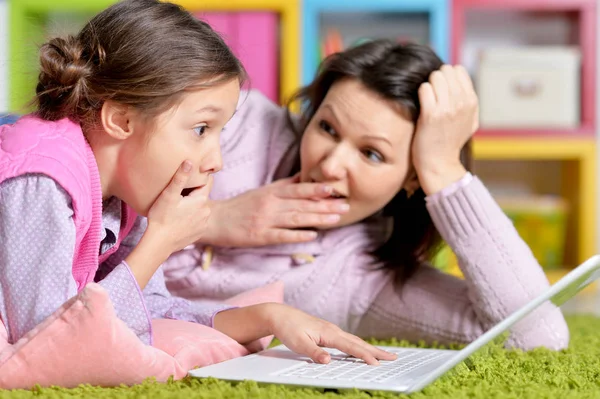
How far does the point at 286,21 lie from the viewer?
2680 mm

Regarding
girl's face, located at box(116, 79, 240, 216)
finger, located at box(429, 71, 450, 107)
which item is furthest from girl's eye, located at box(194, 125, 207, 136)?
finger, located at box(429, 71, 450, 107)

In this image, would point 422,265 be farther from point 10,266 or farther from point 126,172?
point 10,266

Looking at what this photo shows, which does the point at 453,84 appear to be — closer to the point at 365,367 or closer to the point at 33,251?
the point at 365,367

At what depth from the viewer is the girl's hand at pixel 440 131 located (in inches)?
54.9

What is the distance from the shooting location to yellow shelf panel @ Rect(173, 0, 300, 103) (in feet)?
8.77

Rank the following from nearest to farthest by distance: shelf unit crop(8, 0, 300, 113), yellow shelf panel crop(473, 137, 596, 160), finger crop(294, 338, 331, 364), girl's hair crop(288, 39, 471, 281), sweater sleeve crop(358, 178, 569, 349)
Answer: finger crop(294, 338, 331, 364)
sweater sleeve crop(358, 178, 569, 349)
girl's hair crop(288, 39, 471, 281)
shelf unit crop(8, 0, 300, 113)
yellow shelf panel crop(473, 137, 596, 160)

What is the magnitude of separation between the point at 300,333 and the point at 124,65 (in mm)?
409

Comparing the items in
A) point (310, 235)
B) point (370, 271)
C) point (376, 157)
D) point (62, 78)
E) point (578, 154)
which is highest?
point (62, 78)

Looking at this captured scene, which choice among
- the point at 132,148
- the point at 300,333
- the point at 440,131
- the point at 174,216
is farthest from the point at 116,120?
the point at 440,131

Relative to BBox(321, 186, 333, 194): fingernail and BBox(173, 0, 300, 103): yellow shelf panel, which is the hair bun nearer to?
BBox(321, 186, 333, 194): fingernail

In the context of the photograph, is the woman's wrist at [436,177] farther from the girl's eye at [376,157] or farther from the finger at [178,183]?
the finger at [178,183]

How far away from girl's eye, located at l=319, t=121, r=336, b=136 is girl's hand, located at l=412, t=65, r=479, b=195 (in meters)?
0.14

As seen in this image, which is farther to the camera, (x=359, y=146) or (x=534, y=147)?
(x=534, y=147)

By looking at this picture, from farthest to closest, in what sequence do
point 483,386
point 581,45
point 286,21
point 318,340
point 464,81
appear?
point 581,45 < point 286,21 < point 464,81 < point 318,340 < point 483,386
